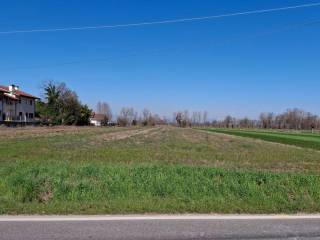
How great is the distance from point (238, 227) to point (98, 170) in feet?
19.2

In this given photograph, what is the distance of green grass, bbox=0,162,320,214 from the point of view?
7.79 meters

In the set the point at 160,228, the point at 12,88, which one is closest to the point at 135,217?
the point at 160,228

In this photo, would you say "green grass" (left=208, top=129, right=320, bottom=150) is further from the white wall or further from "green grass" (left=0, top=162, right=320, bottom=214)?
the white wall

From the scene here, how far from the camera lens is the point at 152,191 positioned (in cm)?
933

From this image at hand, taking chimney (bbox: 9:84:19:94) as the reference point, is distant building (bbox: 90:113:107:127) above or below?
below

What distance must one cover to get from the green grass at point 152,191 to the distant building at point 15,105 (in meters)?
78.3

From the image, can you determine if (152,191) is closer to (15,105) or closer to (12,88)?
(15,105)

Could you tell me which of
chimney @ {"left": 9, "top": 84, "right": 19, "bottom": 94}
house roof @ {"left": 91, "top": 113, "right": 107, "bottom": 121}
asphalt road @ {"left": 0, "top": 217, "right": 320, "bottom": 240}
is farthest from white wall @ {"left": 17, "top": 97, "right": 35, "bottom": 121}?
asphalt road @ {"left": 0, "top": 217, "right": 320, "bottom": 240}

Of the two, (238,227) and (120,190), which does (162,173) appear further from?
(238,227)

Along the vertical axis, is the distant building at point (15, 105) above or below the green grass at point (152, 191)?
above

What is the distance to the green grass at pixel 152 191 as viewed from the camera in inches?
307

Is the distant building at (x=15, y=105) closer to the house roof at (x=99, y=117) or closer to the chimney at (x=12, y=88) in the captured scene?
the chimney at (x=12, y=88)

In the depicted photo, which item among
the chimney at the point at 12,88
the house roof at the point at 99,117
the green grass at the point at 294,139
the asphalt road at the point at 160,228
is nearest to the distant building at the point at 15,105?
the chimney at the point at 12,88

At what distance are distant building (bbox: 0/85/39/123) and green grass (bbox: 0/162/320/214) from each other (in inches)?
3083
